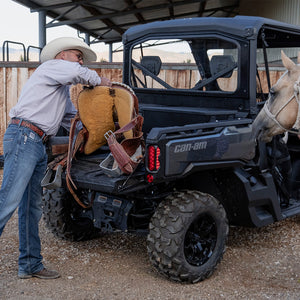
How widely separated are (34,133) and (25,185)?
0.41 meters

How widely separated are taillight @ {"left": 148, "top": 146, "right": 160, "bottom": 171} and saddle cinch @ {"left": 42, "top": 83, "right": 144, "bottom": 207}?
6.2 inches

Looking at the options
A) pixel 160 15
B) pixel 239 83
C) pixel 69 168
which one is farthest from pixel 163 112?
pixel 160 15

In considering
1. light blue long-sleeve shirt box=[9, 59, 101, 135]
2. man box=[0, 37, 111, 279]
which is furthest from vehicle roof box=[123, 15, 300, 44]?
light blue long-sleeve shirt box=[9, 59, 101, 135]

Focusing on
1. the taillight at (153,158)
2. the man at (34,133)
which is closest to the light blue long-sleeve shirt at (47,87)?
the man at (34,133)

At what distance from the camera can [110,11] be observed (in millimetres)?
19156

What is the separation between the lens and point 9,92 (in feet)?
29.7

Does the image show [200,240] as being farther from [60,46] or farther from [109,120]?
[60,46]

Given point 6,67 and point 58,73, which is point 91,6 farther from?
point 58,73

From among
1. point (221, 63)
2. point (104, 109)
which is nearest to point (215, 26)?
point (221, 63)

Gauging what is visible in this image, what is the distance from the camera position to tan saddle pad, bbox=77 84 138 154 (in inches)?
150

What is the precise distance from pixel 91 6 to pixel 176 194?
48.9 feet

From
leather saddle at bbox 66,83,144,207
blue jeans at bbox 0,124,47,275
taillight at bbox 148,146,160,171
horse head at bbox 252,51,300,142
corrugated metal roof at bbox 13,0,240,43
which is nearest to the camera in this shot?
taillight at bbox 148,146,160,171

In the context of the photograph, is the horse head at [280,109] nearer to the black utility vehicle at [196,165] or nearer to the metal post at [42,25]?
the black utility vehicle at [196,165]

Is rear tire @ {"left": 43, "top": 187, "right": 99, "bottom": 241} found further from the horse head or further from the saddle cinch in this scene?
the horse head
